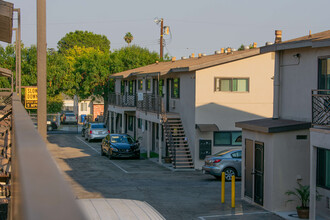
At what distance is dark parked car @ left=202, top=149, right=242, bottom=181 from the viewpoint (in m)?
23.7

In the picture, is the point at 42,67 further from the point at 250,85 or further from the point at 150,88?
the point at 150,88

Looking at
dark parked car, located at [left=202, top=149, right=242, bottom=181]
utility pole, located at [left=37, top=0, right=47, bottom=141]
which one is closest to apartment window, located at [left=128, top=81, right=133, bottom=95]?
dark parked car, located at [left=202, top=149, right=242, bottom=181]

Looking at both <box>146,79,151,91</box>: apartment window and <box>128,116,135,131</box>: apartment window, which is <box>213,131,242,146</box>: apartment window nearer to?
<box>146,79,151,91</box>: apartment window

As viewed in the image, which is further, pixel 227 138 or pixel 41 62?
pixel 227 138

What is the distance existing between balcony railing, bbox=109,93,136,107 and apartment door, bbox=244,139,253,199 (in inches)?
966

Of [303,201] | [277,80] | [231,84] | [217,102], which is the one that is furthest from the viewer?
[231,84]

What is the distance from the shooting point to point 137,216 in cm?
737

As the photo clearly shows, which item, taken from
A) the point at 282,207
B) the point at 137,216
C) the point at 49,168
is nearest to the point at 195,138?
the point at 282,207

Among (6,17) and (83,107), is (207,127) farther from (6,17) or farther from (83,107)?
(83,107)

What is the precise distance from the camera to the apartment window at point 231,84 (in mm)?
28953

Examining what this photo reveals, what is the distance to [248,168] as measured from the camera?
61.6ft

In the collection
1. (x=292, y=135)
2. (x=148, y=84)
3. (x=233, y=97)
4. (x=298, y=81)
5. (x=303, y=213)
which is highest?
(x=148, y=84)

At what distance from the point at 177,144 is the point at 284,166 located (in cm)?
1317

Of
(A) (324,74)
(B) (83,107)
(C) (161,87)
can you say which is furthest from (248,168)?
(B) (83,107)
